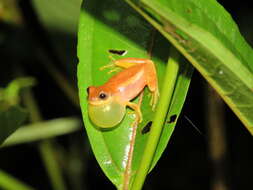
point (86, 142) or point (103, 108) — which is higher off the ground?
point (103, 108)

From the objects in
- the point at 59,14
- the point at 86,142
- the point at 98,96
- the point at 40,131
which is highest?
the point at 98,96

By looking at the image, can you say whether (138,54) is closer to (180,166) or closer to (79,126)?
(79,126)

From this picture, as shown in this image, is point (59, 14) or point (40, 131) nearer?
point (59, 14)

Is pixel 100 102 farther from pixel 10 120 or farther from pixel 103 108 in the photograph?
pixel 10 120

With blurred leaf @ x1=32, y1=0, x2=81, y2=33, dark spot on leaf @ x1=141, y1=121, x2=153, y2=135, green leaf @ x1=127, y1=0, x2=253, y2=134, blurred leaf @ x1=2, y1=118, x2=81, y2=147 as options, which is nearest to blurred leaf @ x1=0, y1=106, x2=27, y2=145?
dark spot on leaf @ x1=141, y1=121, x2=153, y2=135

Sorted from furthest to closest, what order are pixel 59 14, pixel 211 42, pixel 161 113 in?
1. pixel 59 14
2. pixel 161 113
3. pixel 211 42

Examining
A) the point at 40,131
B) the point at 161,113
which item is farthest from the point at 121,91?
the point at 40,131

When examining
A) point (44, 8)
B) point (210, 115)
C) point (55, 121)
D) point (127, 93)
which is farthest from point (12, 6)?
point (127, 93)
